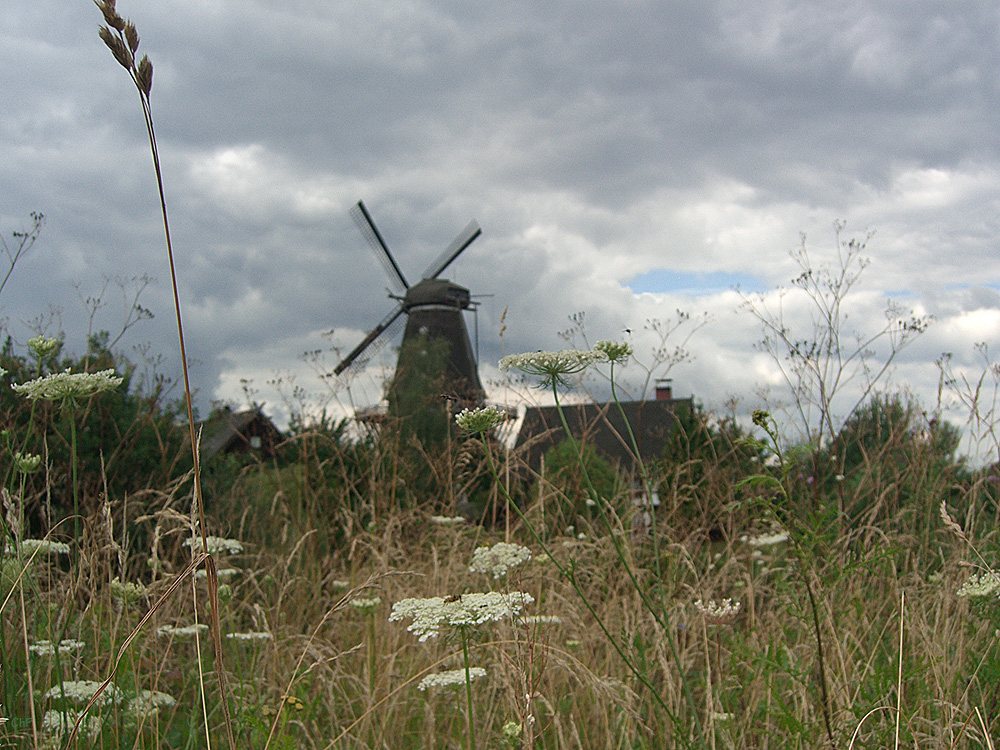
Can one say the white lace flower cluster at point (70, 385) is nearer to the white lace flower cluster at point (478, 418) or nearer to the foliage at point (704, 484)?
the white lace flower cluster at point (478, 418)

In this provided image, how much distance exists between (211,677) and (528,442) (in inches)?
73.4

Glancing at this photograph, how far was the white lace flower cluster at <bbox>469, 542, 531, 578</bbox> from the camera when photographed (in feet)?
6.75

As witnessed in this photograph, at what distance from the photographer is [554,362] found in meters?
1.84

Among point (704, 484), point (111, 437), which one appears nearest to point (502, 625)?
point (704, 484)

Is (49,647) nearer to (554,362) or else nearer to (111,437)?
(554,362)

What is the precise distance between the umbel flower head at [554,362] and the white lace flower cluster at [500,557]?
479mm

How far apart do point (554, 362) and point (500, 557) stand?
0.61 meters

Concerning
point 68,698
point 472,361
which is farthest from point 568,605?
point 472,361

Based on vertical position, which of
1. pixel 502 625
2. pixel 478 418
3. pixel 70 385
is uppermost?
pixel 70 385

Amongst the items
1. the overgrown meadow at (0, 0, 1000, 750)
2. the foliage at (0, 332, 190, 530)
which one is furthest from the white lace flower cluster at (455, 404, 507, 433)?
the foliage at (0, 332, 190, 530)

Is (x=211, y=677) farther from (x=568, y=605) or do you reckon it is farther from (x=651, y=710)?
(x=651, y=710)

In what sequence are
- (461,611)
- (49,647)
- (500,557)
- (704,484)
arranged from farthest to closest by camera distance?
(704,484)
(500,557)
(49,647)
(461,611)

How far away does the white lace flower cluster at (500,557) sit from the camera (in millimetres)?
2057

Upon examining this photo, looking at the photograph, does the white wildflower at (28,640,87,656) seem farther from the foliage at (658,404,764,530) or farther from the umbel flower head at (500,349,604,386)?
the foliage at (658,404,764,530)
